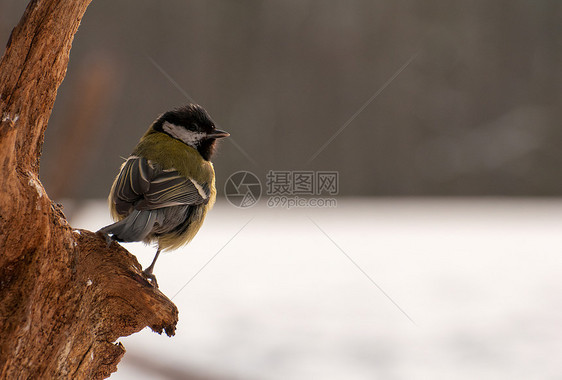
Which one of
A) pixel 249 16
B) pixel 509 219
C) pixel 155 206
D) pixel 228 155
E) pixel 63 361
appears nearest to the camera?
pixel 63 361

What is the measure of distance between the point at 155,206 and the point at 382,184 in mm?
3137

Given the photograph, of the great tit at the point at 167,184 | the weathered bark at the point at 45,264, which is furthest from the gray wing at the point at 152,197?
the weathered bark at the point at 45,264

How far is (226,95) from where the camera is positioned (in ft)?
13.2

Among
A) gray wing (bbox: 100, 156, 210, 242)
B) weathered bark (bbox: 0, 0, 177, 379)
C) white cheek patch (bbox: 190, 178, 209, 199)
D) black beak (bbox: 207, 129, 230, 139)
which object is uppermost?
black beak (bbox: 207, 129, 230, 139)

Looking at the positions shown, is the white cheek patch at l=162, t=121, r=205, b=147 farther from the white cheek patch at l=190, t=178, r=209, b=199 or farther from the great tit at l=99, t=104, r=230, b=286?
the white cheek patch at l=190, t=178, r=209, b=199

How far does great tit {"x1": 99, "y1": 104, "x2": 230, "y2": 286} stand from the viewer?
49.1 inches

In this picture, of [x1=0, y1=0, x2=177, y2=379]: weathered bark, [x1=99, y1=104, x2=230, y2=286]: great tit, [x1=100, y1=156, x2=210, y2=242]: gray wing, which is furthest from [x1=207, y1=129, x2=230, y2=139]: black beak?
[x1=0, y1=0, x2=177, y2=379]: weathered bark

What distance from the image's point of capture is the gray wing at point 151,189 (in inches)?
50.2

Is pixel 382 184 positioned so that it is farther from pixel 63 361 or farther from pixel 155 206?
pixel 63 361

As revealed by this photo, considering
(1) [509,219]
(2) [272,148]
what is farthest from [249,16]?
(1) [509,219]

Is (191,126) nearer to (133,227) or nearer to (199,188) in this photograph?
(199,188)

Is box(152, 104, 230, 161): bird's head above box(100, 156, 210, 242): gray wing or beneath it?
above

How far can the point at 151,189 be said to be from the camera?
1295 mm

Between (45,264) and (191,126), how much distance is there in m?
0.82
